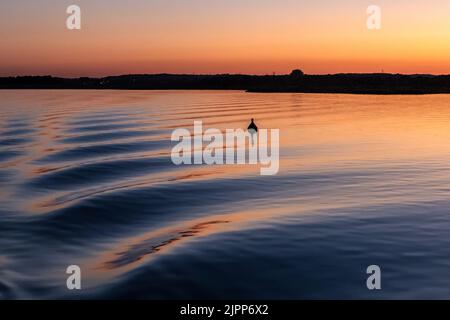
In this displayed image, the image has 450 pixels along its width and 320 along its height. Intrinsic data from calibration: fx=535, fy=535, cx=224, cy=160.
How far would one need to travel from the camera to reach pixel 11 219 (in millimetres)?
20125

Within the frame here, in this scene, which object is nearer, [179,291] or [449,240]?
[179,291]

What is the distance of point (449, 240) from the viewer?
16141 mm

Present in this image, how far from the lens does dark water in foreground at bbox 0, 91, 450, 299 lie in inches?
520

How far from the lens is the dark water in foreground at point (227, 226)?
1320 centimetres

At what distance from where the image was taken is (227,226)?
18500 millimetres

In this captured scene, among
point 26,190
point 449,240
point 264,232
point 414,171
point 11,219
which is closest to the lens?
point 449,240
